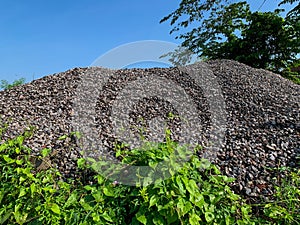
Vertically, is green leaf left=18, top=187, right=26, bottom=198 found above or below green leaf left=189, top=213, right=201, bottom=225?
above

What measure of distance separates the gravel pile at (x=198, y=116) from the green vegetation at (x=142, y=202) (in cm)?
28

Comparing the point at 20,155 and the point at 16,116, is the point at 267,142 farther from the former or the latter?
the point at 16,116

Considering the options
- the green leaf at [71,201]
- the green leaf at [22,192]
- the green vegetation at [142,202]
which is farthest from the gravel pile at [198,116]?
the green leaf at [71,201]

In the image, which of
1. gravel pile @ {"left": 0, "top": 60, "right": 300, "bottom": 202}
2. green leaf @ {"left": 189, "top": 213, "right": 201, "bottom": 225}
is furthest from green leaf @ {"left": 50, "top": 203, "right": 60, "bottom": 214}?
green leaf @ {"left": 189, "top": 213, "right": 201, "bottom": 225}

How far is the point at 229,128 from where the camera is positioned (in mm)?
2941

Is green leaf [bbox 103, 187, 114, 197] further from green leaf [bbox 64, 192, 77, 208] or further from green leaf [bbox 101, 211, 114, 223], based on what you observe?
green leaf [bbox 64, 192, 77, 208]

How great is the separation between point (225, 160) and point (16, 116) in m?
2.51

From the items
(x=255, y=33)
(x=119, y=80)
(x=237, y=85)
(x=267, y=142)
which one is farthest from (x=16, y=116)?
(x=255, y=33)

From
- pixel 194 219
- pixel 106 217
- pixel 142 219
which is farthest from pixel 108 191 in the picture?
pixel 194 219

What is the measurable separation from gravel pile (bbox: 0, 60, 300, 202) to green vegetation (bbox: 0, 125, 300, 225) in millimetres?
281

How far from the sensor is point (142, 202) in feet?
4.72

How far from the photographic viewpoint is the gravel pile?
2251 mm

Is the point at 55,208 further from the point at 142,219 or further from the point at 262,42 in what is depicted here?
the point at 262,42

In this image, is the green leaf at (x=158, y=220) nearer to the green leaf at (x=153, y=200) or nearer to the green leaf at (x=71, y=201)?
the green leaf at (x=153, y=200)
